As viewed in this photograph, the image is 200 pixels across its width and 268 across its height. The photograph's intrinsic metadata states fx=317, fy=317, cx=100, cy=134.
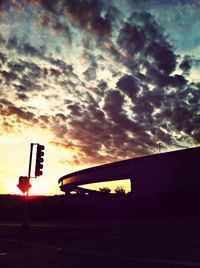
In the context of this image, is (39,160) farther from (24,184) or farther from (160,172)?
(160,172)

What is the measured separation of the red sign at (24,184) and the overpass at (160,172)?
95.8ft

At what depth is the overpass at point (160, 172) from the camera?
157 ft

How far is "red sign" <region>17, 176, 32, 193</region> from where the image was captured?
1794 centimetres

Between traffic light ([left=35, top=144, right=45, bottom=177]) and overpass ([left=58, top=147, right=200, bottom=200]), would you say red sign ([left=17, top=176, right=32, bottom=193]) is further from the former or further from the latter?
overpass ([left=58, top=147, right=200, bottom=200])

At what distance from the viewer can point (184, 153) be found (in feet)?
155

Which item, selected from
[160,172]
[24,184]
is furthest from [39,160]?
[160,172]

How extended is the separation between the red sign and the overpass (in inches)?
1149

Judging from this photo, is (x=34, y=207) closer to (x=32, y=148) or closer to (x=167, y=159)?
(x=167, y=159)

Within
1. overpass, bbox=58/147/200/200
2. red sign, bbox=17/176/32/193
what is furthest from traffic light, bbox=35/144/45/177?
overpass, bbox=58/147/200/200

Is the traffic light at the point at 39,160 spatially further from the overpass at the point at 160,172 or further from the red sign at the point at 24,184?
the overpass at the point at 160,172

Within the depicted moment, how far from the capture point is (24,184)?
709 inches

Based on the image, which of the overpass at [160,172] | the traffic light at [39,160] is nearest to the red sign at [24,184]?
the traffic light at [39,160]

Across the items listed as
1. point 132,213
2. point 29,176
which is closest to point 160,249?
point 29,176

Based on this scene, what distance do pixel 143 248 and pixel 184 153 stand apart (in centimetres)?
3838
